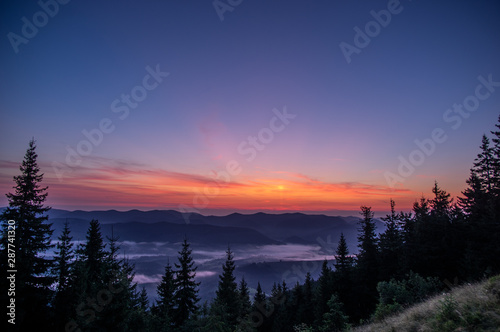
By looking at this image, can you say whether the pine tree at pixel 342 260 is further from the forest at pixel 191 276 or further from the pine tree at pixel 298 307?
the pine tree at pixel 298 307

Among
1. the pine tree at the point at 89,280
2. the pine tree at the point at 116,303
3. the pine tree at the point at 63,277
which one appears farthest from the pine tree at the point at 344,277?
the pine tree at the point at 63,277

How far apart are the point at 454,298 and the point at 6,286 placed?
27.0m

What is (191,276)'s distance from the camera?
3384 cm

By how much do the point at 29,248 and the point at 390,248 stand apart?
1760 inches

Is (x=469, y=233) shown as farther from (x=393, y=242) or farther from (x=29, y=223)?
(x=29, y=223)

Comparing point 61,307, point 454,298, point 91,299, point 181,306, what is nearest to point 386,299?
point 454,298

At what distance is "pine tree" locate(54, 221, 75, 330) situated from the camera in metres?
22.5

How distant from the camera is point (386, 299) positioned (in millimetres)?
16766

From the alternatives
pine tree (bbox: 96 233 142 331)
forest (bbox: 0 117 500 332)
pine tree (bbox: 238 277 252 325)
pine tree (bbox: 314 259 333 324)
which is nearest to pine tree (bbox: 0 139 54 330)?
forest (bbox: 0 117 500 332)

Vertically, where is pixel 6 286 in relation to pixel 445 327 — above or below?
below

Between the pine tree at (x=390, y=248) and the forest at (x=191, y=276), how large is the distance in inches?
5.8

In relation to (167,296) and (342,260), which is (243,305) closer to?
(342,260)

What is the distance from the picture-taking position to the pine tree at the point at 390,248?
116 ft

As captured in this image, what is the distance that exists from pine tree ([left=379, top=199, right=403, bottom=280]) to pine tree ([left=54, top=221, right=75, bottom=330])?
3848 centimetres
